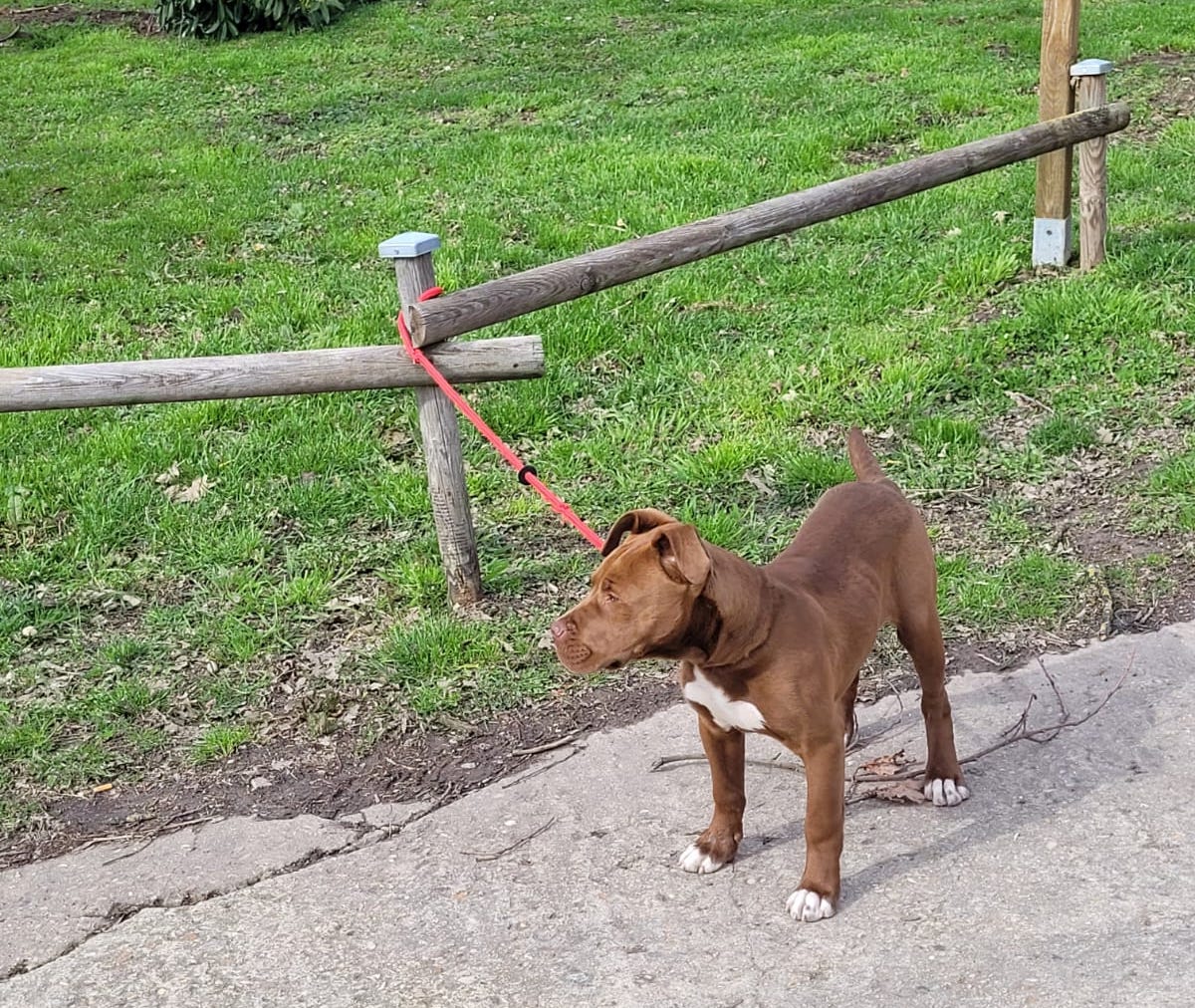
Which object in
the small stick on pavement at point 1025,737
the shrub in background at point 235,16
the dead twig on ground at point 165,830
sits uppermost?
the shrub in background at point 235,16

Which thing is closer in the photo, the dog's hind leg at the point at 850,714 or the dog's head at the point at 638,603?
the dog's head at the point at 638,603

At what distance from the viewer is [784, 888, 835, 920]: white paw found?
3.39 meters

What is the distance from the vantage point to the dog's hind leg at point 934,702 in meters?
3.69

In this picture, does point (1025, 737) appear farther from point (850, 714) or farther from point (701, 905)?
point (701, 905)

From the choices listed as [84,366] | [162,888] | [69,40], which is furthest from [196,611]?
[69,40]

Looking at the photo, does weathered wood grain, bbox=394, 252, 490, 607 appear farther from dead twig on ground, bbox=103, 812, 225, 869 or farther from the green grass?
dead twig on ground, bbox=103, 812, 225, 869

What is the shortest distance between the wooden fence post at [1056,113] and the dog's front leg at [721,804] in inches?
182

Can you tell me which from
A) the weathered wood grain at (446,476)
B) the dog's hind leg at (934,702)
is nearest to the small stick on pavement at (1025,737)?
the dog's hind leg at (934,702)

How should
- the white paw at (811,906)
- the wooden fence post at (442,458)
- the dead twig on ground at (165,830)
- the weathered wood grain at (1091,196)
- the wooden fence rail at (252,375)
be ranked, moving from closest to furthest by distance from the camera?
the white paw at (811,906) → the dead twig on ground at (165,830) → the wooden fence rail at (252,375) → the wooden fence post at (442,458) → the weathered wood grain at (1091,196)

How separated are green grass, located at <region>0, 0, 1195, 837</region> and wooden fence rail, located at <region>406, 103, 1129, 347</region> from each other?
741 millimetres

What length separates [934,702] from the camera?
Answer: 147 inches

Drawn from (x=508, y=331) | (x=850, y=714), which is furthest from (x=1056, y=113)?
(x=850, y=714)

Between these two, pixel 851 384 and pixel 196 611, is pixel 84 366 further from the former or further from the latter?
Result: pixel 851 384

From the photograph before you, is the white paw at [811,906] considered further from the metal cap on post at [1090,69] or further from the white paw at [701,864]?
the metal cap on post at [1090,69]
